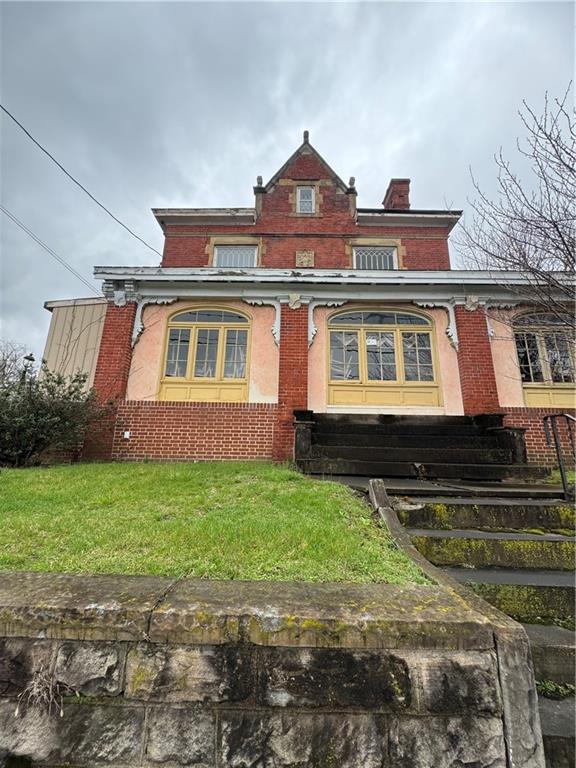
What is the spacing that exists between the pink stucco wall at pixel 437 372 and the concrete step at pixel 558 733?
601cm

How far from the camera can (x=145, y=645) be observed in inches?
58.4

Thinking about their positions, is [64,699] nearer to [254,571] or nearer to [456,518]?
[254,571]

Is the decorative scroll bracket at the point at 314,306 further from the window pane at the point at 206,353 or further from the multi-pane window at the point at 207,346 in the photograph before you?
the window pane at the point at 206,353

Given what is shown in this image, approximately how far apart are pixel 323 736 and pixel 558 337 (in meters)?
8.60

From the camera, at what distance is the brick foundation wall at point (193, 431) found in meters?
7.23

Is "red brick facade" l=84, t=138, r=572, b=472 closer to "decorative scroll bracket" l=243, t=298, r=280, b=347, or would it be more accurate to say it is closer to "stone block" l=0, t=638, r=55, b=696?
"decorative scroll bracket" l=243, t=298, r=280, b=347

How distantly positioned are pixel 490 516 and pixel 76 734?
348cm

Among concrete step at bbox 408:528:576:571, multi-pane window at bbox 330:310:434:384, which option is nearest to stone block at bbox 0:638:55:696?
concrete step at bbox 408:528:576:571

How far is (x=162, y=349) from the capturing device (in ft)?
26.3

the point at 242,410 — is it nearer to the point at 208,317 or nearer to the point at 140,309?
the point at 208,317

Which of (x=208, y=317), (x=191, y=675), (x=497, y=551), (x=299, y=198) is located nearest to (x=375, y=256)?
(x=299, y=198)

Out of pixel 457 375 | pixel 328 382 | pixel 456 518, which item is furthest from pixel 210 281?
pixel 456 518

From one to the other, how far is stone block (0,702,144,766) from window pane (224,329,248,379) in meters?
6.58

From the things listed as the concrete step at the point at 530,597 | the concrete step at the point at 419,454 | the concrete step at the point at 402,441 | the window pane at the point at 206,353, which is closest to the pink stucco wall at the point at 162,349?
the window pane at the point at 206,353
